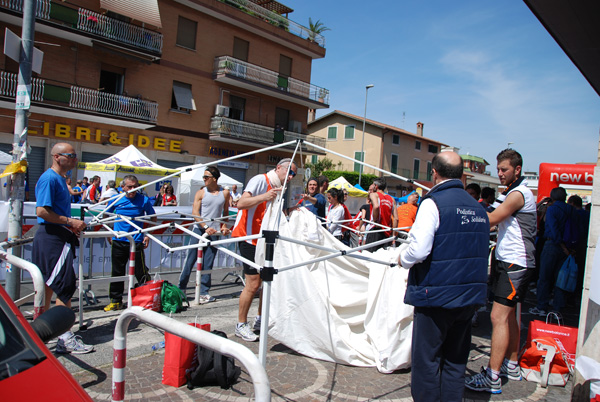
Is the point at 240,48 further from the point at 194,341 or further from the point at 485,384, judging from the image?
the point at 194,341

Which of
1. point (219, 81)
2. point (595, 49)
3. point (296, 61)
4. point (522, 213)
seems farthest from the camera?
point (296, 61)

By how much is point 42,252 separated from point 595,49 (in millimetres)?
6150

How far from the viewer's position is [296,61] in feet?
99.8

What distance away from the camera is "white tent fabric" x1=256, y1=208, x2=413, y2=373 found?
161 inches

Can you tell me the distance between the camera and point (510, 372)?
411 cm

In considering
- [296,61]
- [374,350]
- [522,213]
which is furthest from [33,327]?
[296,61]

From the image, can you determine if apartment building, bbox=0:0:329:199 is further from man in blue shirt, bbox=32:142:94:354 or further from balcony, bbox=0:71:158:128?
man in blue shirt, bbox=32:142:94:354

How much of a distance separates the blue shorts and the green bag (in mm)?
1522

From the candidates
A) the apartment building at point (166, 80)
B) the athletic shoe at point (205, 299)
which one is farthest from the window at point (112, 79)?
the athletic shoe at point (205, 299)

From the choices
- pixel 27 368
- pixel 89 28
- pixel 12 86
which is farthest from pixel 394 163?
pixel 27 368

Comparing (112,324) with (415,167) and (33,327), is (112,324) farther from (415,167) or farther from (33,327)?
(415,167)

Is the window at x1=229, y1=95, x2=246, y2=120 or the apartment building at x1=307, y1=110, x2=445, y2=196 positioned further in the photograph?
the apartment building at x1=307, y1=110, x2=445, y2=196

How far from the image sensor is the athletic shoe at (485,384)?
12.3 ft

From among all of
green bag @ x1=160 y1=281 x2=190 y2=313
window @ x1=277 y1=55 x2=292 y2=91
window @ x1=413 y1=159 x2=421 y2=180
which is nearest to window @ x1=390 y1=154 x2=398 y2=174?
window @ x1=413 y1=159 x2=421 y2=180
